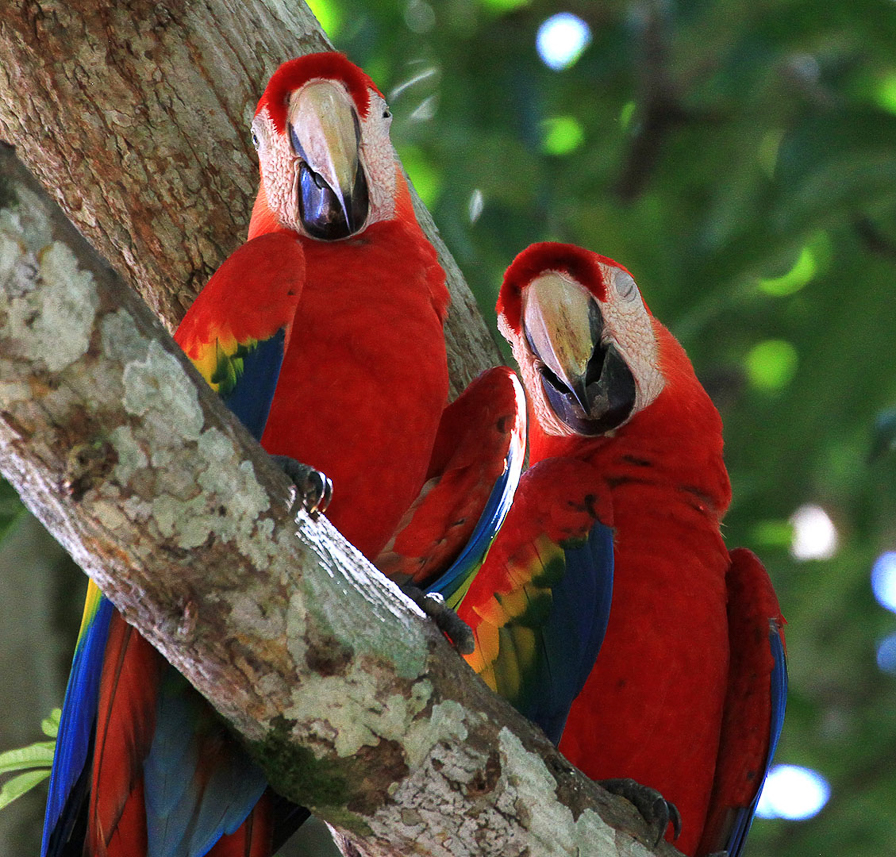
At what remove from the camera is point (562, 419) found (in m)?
1.88

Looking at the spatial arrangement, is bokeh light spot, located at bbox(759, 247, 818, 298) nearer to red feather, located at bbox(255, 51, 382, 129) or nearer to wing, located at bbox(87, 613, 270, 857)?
red feather, located at bbox(255, 51, 382, 129)

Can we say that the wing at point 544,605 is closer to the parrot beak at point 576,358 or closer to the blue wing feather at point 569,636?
the blue wing feather at point 569,636

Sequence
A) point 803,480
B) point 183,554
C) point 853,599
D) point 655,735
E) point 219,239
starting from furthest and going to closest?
1. point 853,599
2. point 803,480
3. point 219,239
4. point 655,735
5. point 183,554

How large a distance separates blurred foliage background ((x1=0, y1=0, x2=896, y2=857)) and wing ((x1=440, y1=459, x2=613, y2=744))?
1.10 m

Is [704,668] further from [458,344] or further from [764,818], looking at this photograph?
[764,818]

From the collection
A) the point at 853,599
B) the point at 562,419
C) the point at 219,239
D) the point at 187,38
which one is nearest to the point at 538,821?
the point at 562,419

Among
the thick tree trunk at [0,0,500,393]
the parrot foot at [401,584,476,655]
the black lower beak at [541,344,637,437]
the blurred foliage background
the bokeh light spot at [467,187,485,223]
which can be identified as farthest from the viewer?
the bokeh light spot at [467,187,485,223]

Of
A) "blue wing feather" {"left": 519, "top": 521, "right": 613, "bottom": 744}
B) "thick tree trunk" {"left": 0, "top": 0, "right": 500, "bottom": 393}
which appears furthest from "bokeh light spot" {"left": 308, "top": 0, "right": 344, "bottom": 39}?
"blue wing feather" {"left": 519, "top": 521, "right": 613, "bottom": 744}

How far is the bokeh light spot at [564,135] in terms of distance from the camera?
3.67 meters

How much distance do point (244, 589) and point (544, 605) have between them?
2.26 feet

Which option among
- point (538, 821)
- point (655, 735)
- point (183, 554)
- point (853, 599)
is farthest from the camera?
point (853, 599)

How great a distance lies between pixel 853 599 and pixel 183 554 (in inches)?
123

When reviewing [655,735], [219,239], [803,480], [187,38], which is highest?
[803,480]

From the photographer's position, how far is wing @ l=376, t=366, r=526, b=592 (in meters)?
1.54
